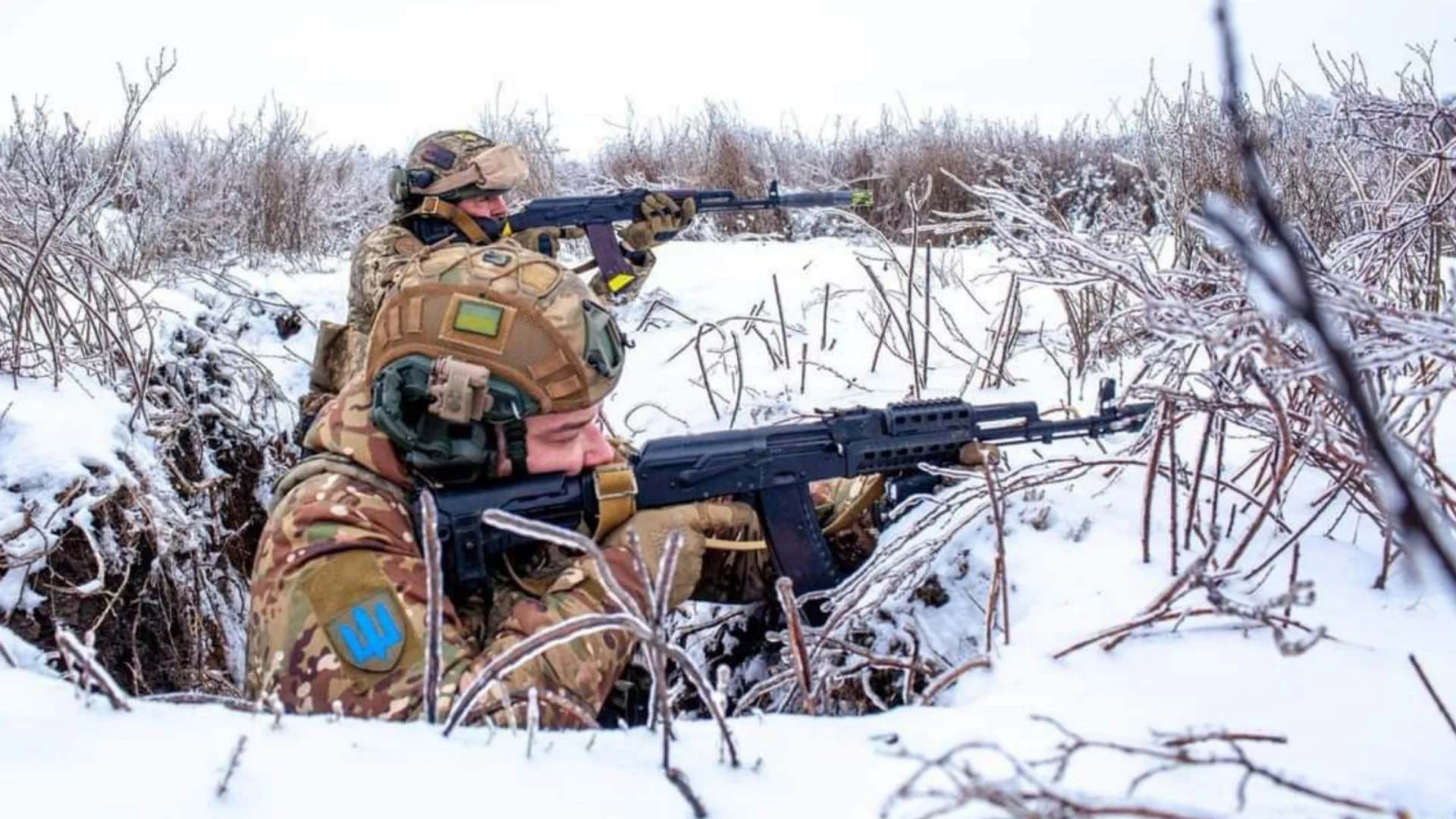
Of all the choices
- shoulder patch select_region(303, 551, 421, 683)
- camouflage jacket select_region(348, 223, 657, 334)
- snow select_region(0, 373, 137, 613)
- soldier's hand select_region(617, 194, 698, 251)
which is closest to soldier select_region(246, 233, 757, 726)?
shoulder patch select_region(303, 551, 421, 683)

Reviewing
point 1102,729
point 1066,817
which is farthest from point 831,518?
point 1066,817

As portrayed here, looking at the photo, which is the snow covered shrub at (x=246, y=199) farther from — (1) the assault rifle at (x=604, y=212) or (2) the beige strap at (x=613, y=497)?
(2) the beige strap at (x=613, y=497)

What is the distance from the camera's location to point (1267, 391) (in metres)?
1.12

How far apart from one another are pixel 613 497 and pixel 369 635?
19.1 inches

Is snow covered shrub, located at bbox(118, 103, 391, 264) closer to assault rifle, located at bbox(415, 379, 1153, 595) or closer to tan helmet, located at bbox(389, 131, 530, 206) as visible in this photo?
tan helmet, located at bbox(389, 131, 530, 206)

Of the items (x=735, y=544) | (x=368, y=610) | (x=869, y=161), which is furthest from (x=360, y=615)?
(x=869, y=161)

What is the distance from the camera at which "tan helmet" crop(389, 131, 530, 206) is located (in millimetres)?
3963

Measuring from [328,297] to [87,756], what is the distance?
5347 millimetres

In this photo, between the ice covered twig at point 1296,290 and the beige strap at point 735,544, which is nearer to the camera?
the ice covered twig at point 1296,290

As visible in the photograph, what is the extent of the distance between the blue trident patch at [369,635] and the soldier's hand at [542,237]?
2.99m

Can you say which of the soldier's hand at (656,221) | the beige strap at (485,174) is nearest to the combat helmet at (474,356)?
the beige strap at (485,174)

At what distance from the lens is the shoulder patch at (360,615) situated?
62.0 inches

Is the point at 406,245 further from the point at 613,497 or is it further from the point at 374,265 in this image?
the point at 613,497

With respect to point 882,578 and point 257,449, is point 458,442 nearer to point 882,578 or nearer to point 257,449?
point 882,578
